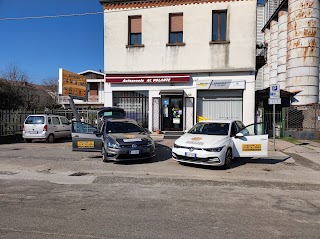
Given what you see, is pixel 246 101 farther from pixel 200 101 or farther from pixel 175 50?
pixel 175 50

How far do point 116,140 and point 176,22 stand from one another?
1135 cm

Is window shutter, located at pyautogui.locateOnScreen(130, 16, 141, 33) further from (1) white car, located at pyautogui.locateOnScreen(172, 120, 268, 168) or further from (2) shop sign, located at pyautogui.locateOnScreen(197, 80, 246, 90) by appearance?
(1) white car, located at pyautogui.locateOnScreen(172, 120, 268, 168)

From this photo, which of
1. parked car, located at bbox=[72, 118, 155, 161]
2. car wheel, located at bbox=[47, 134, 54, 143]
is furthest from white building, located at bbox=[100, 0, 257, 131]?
parked car, located at bbox=[72, 118, 155, 161]

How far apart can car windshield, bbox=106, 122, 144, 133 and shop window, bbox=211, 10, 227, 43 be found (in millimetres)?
9401

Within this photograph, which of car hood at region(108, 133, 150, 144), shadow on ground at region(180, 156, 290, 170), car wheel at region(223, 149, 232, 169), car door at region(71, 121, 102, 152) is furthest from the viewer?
car door at region(71, 121, 102, 152)

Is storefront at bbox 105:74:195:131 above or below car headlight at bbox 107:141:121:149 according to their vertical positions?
above

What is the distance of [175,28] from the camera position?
1800 cm

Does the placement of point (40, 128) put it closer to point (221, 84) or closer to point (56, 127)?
point (56, 127)

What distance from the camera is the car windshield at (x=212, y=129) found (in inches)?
377

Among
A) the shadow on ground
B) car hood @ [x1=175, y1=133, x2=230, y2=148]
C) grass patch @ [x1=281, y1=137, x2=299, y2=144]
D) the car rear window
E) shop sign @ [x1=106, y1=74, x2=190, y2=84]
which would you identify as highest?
shop sign @ [x1=106, y1=74, x2=190, y2=84]

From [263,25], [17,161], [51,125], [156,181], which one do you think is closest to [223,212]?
[156,181]

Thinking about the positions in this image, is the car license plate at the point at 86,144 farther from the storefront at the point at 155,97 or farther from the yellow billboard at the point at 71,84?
the yellow billboard at the point at 71,84

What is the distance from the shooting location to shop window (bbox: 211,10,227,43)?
1752 cm

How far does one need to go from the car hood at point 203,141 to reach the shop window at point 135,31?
11.0 metres
